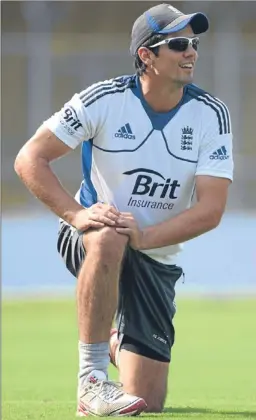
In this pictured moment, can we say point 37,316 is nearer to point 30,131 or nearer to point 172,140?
point 30,131

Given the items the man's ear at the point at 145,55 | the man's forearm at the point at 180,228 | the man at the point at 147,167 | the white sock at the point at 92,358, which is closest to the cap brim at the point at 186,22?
the man at the point at 147,167

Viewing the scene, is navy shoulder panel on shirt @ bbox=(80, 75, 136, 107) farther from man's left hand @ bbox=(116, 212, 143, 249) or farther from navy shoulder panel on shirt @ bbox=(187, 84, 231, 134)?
man's left hand @ bbox=(116, 212, 143, 249)

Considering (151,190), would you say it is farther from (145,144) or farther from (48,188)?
(48,188)

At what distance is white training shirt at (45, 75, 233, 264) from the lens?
21.1 feet

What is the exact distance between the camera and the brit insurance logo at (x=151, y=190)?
6.52 meters

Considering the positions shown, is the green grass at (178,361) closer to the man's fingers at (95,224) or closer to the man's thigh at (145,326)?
the man's thigh at (145,326)

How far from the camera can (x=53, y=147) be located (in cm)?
637

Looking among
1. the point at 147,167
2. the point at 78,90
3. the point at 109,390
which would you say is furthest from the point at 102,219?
the point at 78,90

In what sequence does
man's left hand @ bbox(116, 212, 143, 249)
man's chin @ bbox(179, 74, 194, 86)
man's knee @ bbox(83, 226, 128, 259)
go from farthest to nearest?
man's chin @ bbox(179, 74, 194, 86), man's left hand @ bbox(116, 212, 143, 249), man's knee @ bbox(83, 226, 128, 259)

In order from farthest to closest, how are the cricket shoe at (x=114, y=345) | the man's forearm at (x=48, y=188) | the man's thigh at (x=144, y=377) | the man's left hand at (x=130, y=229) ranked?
1. the cricket shoe at (x=114, y=345)
2. the man's thigh at (x=144, y=377)
3. the man's forearm at (x=48, y=188)
4. the man's left hand at (x=130, y=229)

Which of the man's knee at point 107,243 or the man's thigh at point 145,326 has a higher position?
the man's knee at point 107,243

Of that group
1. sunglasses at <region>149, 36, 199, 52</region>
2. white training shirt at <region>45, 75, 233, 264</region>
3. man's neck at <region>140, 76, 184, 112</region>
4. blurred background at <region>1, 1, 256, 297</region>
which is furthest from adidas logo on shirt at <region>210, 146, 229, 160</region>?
blurred background at <region>1, 1, 256, 297</region>

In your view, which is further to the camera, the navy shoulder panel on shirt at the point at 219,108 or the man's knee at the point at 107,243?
the navy shoulder panel on shirt at the point at 219,108

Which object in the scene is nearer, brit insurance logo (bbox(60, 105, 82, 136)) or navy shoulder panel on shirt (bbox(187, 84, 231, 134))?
brit insurance logo (bbox(60, 105, 82, 136))
